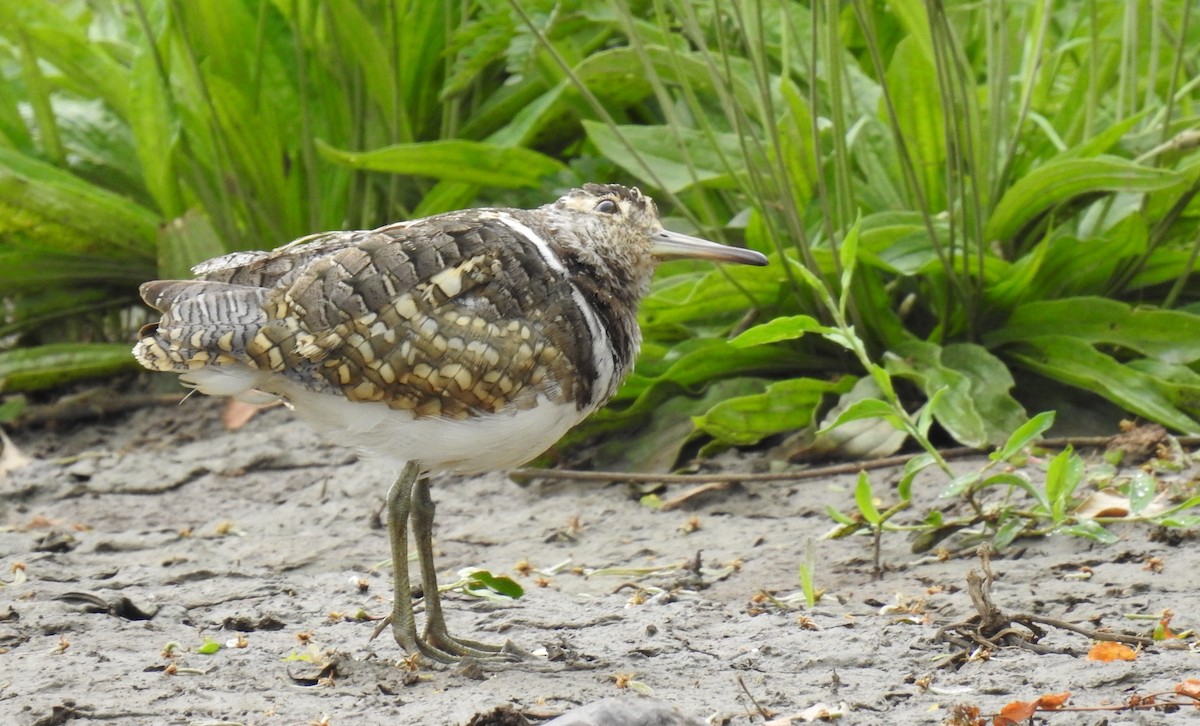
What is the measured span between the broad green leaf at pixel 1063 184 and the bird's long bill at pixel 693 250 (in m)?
1.56

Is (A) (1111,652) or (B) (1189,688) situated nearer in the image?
(B) (1189,688)

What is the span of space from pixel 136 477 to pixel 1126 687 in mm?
4308

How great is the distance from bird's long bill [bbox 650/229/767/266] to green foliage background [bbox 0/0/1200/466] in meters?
0.23

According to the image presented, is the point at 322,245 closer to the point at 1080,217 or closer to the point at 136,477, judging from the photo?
the point at 136,477

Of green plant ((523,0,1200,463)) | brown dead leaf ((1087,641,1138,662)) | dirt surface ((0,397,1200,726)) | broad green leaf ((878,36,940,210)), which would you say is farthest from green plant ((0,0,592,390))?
brown dead leaf ((1087,641,1138,662))

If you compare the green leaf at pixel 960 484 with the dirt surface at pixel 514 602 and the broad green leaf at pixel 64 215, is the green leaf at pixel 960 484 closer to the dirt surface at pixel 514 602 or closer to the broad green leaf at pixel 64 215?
the dirt surface at pixel 514 602

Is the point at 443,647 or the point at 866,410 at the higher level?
the point at 866,410

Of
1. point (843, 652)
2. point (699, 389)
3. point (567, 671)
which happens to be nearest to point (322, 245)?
point (567, 671)

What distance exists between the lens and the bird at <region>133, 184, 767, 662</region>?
3.67 m

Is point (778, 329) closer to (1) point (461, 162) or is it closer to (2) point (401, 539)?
(2) point (401, 539)

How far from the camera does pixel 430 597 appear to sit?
3889 millimetres

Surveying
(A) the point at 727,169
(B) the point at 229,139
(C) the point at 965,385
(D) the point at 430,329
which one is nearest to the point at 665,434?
(A) the point at 727,169

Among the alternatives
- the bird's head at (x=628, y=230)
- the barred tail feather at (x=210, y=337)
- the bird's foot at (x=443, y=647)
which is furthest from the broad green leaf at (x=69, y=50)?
the bird's foot at (x=443, y=647)

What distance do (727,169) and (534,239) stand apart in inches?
66.3
